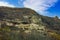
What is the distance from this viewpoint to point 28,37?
105m

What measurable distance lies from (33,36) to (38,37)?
2572 mm

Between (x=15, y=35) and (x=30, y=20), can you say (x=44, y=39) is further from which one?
(x=30, y=20)

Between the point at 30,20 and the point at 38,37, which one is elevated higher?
the point at 30,20

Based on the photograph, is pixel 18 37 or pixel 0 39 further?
pixel 18 37

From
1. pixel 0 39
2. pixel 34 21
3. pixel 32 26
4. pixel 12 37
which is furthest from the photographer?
pixel 34 21

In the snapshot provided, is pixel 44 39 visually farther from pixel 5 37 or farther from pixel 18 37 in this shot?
pixel 5 37

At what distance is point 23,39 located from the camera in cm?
10044

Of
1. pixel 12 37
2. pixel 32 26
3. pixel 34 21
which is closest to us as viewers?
pixel 12 37

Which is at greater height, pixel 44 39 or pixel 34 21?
pixel 34 21

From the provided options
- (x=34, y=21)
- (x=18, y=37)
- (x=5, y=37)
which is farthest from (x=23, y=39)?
(x=34, y=21)

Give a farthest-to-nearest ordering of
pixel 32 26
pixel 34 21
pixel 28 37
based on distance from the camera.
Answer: pixel 34 21, pixel 32 26, pixel 28 37

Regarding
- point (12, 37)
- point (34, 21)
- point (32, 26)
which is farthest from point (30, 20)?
point (12, 37)

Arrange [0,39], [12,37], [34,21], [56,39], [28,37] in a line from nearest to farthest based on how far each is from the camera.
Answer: [0,39], [12,37], [28,37], [56,39], [34,21]

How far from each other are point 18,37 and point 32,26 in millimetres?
41213
